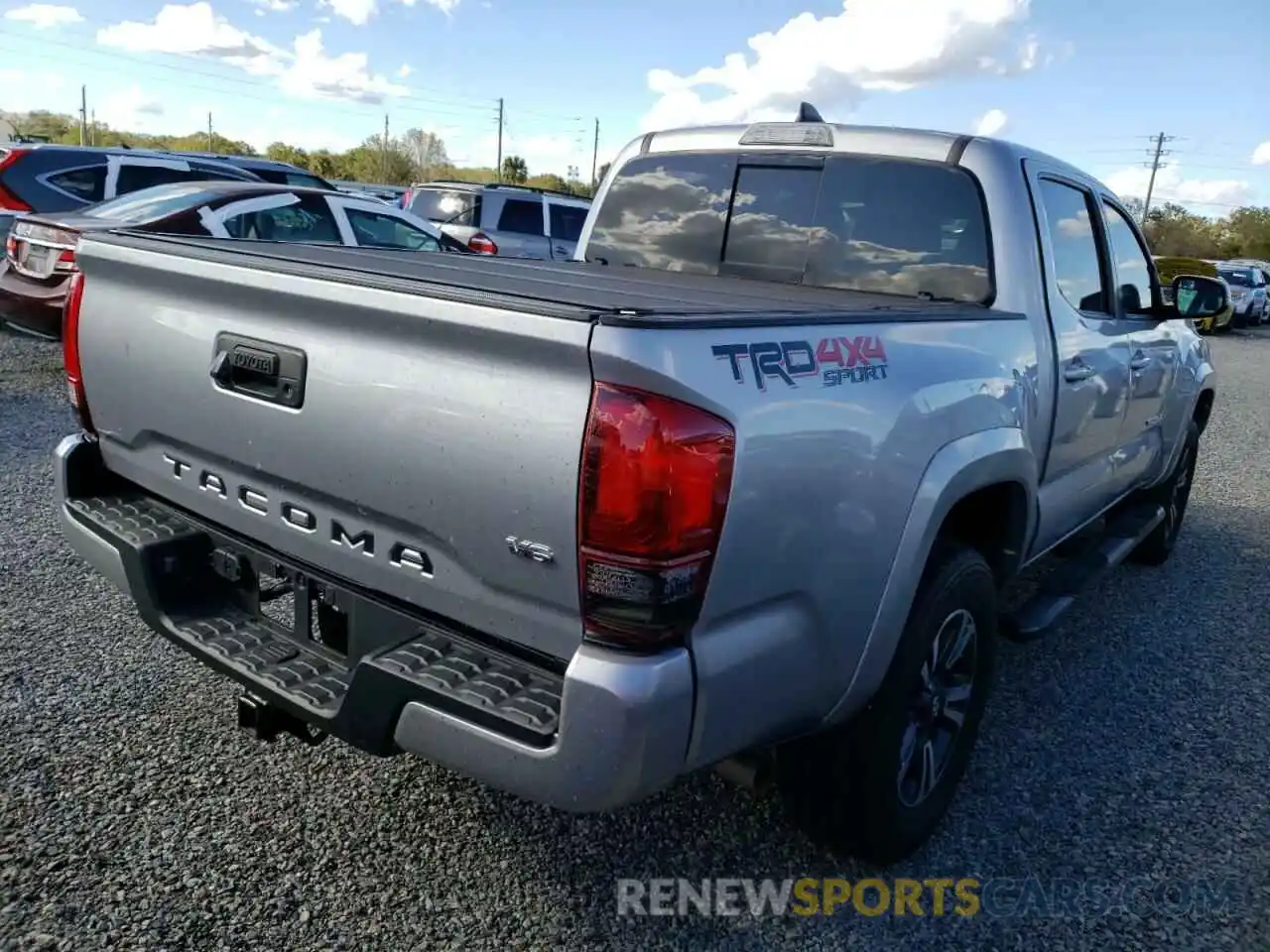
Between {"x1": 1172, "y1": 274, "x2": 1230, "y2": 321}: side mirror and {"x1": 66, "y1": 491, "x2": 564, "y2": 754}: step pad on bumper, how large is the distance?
13.0 feet

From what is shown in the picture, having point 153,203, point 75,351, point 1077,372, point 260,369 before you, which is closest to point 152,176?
point 153,203

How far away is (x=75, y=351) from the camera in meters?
2.97

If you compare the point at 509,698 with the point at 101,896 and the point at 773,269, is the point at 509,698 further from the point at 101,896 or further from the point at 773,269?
the point at 773,269

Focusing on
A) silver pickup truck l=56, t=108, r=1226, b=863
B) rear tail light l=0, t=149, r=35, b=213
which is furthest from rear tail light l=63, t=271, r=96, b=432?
rear tail light l=0, t=149, r=35, b=213

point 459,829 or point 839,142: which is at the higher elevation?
point 839,142

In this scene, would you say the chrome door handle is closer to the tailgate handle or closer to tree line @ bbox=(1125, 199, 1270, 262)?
the tailgate handle

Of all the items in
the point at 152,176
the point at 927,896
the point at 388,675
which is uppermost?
the point at 152,176

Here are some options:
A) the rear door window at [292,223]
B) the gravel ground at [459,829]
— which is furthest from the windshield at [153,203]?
the gravel ground at [459,829]

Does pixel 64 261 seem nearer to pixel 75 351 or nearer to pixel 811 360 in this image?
pixel 75 351

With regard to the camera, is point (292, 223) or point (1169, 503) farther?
point (292, 223)

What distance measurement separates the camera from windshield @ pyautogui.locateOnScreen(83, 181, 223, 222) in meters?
8.05

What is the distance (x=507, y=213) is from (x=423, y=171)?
66.5m

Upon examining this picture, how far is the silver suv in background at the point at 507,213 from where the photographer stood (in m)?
14.4

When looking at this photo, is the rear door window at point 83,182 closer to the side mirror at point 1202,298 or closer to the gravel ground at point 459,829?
the gravel ground at point 459,829
